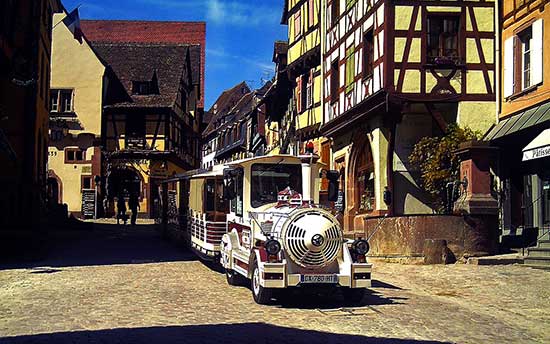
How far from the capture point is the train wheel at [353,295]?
1195 centimetres

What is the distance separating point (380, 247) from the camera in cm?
1877

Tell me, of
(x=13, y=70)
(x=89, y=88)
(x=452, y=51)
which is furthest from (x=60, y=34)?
(x=452, y=51)

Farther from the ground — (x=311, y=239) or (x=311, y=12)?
(x=311, y=12)

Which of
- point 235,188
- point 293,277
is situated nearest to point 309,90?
point 235,188

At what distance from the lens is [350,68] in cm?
2617

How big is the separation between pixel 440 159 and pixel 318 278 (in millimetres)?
10597

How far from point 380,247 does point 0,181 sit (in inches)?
475

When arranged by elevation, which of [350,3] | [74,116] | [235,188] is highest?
[350,3]

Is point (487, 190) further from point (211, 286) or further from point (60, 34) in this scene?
point (60, 34)

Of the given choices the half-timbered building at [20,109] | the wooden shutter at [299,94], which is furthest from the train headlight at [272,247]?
the wooden shutter at [299,94]

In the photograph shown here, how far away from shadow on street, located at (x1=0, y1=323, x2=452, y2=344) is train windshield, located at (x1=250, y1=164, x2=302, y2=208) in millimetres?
4139

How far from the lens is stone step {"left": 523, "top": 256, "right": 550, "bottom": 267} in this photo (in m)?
16.4

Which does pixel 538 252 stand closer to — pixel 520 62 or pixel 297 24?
pixel 520 62

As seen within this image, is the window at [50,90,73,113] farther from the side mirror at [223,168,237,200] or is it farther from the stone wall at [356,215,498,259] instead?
the side mirror at [223,168,237,200]
